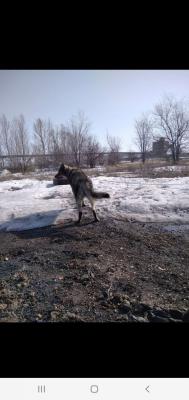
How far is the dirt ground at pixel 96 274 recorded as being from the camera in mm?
2348

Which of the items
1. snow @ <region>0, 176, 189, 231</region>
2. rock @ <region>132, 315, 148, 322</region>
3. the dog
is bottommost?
rock @ <region>132, 315, 148, 322</region>

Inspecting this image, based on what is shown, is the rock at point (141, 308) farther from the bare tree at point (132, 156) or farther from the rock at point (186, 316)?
the bare tree at point (132, 156)

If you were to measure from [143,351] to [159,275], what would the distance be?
3.63 ft

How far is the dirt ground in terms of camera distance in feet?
7.70

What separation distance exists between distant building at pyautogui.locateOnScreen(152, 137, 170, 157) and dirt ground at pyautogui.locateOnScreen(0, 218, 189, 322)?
14.5 meters

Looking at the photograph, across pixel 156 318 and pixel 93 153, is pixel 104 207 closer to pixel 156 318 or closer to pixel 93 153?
pixel 156 318

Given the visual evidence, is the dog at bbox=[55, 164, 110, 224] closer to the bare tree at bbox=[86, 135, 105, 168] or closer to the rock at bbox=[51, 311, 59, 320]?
the rock at bbox=[51, 311, 59, 320]

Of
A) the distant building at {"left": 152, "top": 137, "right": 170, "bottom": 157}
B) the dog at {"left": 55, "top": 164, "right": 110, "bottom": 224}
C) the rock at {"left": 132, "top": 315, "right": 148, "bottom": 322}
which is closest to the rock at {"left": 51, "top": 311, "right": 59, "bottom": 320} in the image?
the rock at {"left": 132, "top": 315, "right": 148, "bottom": 322}

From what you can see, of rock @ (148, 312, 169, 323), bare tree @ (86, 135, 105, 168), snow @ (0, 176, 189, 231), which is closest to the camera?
rock @ (148, 312, 169, 323)

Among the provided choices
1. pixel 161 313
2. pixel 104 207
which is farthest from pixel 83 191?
pixel 161 313

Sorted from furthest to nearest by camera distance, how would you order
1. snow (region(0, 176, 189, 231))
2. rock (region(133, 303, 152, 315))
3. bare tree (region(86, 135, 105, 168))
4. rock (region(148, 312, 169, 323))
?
bare tree (region(86, 135, 105, 168)) < snow (region(0, 176, 189, 231)) < rock (region(133, 303, 152, 315)) < rock (region(148, 312, 169, 323))

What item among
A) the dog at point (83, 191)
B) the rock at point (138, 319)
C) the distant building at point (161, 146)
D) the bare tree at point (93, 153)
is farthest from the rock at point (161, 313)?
the distant building at point (161, 146)

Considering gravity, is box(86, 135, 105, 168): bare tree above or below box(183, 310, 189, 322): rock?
above
